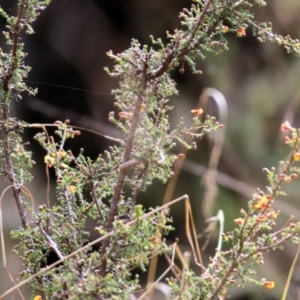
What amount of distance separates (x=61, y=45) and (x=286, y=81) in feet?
1.93

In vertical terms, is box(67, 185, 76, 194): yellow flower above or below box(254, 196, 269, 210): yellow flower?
below

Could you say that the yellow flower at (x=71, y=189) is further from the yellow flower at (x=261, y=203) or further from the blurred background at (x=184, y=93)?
the blurred background at (x=184, y=93)

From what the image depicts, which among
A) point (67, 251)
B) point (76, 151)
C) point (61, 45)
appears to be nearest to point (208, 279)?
point (67, 251)

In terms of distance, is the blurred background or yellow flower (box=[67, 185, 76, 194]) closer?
yellow flower (box=[67, 185, 76, 194])

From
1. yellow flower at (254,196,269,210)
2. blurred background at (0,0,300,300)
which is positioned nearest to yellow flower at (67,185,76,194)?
yellow flower at (254,196,269,210)

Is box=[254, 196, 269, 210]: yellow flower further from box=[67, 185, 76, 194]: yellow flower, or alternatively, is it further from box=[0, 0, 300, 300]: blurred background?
box=[0, 0, 300, 300]: blurred background

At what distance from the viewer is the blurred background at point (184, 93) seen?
99 centimetres

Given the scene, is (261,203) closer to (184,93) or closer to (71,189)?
(71,189)

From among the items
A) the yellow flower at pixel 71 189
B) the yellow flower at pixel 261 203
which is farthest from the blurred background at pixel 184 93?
the yellow flower at pixel 261 203

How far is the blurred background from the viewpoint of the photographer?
0.99 metres

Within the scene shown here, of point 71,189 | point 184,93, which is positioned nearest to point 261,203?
point 71,189

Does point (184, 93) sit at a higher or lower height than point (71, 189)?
higher

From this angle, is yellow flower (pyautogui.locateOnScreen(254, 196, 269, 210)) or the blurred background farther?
the blurred background

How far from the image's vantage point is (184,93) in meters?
1.09
